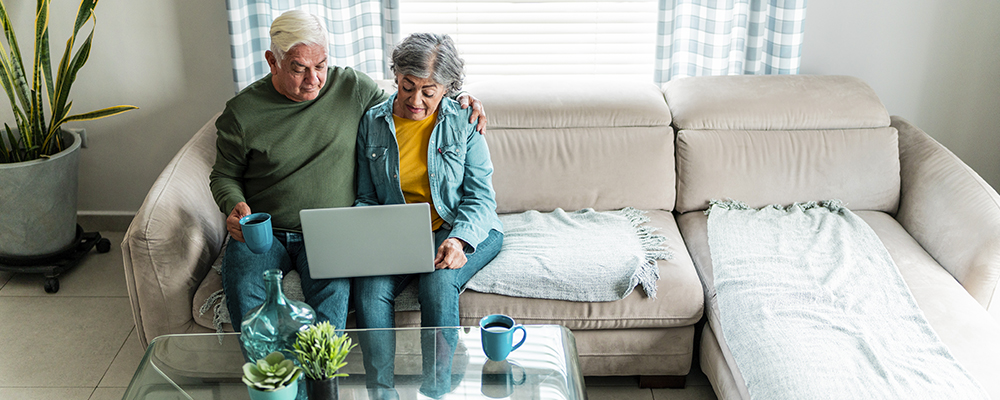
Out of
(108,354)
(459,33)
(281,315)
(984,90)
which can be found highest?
(459,33)

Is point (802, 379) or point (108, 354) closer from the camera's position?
point (802, 379)

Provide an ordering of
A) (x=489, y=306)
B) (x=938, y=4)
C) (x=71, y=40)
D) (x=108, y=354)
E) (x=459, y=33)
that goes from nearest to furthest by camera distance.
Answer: (x=489, y=306) < (x=108, y=354) < (x=71, y=40) < (x=938, y=4) < (x=459, y=33)

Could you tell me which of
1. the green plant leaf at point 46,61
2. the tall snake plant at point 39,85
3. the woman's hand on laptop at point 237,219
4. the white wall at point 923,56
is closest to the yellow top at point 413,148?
the woman's hand on laptop at point 237,219

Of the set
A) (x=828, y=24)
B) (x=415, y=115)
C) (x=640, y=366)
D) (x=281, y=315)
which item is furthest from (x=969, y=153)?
(x=281, y=315)

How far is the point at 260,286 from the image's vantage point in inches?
71.1

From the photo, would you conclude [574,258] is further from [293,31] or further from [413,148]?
[293,31]

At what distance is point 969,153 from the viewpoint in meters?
2.79

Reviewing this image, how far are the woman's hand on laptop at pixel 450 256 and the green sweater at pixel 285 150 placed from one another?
1.17ft

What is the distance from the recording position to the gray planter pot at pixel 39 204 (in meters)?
2.43

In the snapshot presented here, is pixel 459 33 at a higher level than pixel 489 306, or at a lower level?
higher

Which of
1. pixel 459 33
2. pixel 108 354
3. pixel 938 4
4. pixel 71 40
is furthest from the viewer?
pixel 459 33

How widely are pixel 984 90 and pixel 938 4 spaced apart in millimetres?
389

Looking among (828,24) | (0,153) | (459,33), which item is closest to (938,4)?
(828,24)

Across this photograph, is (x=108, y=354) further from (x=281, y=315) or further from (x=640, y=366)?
(x=640, y=366)
